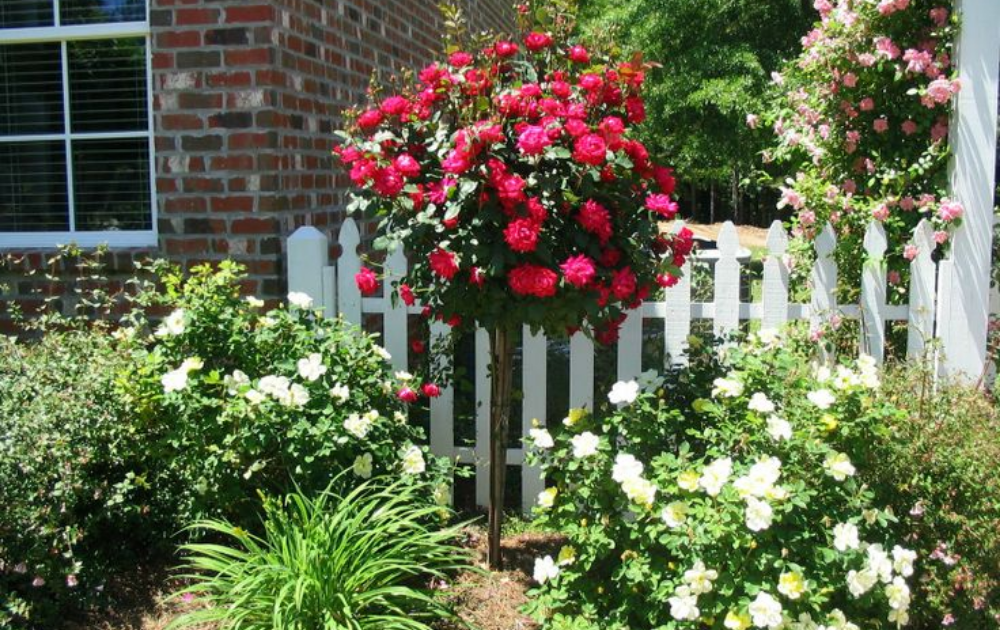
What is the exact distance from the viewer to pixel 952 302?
434 cm

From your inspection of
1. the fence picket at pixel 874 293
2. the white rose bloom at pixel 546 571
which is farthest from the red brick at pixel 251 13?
the fence picket at pixel 874 293

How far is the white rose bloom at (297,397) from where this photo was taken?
3.44m

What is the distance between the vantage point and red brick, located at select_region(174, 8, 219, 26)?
14.0ft

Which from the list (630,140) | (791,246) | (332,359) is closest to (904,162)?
(791,246)

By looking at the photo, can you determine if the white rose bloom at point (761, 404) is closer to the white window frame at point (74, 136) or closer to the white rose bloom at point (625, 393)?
the white rose bloom at point (625, 393)

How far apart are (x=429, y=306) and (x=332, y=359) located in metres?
0.48

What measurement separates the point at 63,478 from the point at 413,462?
48.4 inches

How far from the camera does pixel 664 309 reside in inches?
169

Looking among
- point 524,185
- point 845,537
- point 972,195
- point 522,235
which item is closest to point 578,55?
→ point 524,185

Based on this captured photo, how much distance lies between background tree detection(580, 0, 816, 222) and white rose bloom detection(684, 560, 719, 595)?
831cm

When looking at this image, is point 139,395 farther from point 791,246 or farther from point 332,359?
Result: point 791,246

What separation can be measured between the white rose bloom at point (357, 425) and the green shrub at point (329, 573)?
200 millimetres

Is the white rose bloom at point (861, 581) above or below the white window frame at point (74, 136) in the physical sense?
below

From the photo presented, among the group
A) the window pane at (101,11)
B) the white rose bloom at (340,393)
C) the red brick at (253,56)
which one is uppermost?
the window pane at (101,11)
